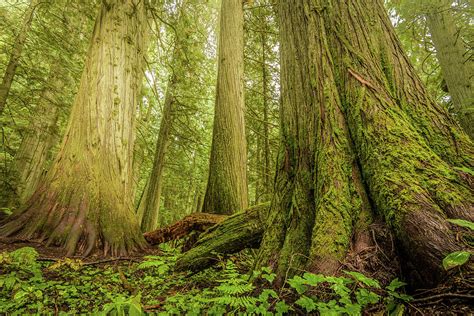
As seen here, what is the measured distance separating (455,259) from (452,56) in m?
7.49

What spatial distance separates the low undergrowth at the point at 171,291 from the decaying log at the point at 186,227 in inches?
35.6

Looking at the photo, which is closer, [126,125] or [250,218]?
[250,218]

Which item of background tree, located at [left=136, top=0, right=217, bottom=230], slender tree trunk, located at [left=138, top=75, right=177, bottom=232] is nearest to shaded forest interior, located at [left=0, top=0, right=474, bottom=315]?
background tree, located at [left=136, top=0, right=217, bottom=230]

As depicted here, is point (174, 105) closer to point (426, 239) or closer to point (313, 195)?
point (313, 195)

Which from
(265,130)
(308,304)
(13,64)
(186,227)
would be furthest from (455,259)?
(265,130)

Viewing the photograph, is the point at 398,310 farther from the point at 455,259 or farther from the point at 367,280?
the point at 455,259

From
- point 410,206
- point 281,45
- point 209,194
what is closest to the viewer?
point 410,206

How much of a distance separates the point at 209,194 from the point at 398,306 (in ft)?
12.4

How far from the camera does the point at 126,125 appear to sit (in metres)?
4.21

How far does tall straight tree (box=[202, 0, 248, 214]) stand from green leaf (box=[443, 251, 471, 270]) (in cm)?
366

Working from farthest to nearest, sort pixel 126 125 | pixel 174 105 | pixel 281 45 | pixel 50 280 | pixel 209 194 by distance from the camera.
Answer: pixel 174 105 → pixel 209 194 → pixel 126 125 → pixel 281 45 → pixel 50 280

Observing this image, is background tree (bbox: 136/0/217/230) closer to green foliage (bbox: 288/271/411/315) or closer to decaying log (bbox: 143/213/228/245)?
decaying log (bbox: 143/213/228/245)

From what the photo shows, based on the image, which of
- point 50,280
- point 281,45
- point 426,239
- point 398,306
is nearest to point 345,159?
point 426,239

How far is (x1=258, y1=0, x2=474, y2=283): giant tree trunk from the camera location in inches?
62.1
